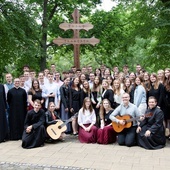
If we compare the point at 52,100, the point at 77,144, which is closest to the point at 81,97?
the point at 52,100

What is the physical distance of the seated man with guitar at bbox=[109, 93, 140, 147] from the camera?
698 centimetres

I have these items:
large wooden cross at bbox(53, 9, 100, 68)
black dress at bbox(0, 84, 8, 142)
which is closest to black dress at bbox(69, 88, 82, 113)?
black dress at bbox(0, 84, 8, 142)

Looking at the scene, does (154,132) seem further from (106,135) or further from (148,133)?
(106,135)

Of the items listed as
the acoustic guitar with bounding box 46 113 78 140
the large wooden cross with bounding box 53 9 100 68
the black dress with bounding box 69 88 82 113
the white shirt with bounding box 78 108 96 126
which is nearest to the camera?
the acoustic guitar with bounding box 46 113 78 140

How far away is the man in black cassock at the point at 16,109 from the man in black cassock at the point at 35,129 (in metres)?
0.76

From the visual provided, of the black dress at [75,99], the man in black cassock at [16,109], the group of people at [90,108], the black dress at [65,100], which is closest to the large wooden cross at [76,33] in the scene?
the group of people at [90,108]

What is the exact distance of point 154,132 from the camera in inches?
262

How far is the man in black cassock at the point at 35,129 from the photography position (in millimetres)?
6965

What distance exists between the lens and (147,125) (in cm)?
692

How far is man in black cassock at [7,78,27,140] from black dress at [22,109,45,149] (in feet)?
2.50

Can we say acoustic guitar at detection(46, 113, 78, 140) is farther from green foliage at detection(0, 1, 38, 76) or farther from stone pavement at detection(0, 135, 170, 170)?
green foliage at detection(0, 1, 38, 76)

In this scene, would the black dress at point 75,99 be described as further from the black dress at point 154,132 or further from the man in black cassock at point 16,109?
the black dress at point 154,132

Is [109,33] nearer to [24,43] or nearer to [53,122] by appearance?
[24,43]

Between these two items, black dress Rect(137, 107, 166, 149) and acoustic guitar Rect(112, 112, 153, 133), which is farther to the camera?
acoustic guitar Rect(112, 112, 153, 133)
